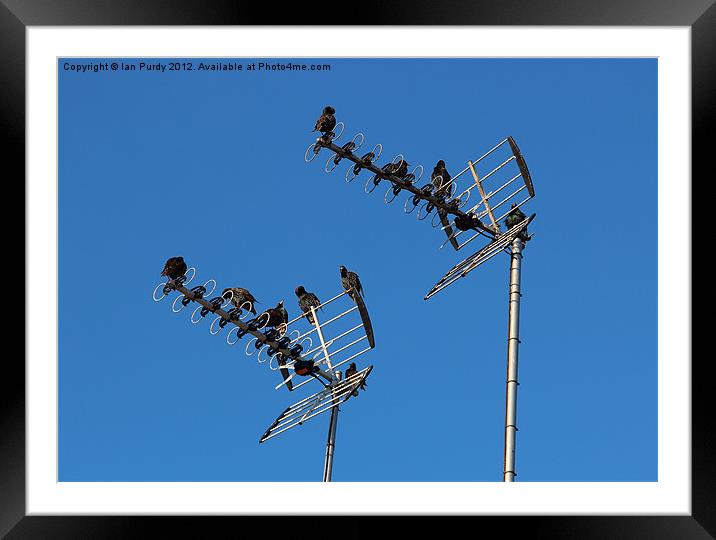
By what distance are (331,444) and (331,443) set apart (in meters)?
0.01

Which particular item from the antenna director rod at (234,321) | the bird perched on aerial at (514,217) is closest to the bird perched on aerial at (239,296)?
the antenna director rod at (234,321)

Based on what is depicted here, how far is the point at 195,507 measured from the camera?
8320 millimetres

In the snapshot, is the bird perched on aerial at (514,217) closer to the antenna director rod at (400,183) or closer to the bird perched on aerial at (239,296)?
the antenna director rod at (400,183)

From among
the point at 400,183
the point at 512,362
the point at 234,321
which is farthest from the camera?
the point at 400,183

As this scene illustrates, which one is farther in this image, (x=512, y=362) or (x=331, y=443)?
(x=331, y=443)

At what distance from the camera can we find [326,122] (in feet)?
42.7

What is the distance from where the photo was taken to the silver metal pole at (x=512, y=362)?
11961mm
